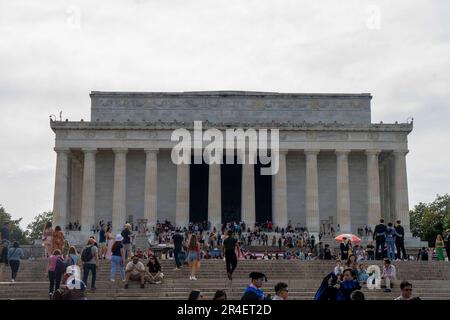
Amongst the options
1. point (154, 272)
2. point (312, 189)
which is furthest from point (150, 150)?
point (154, 272)

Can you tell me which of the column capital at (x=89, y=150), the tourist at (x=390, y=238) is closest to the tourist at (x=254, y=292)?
the tourist at (x=390, y=238)

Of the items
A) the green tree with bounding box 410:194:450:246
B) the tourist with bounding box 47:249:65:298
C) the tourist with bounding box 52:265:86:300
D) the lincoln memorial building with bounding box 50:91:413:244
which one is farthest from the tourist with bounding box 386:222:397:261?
the green tree with bounding box 410:194:450:246

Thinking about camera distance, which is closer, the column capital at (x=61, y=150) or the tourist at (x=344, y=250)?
the tourist at (x=344, y=250)

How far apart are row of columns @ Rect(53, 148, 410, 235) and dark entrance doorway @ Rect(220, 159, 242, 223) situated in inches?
251

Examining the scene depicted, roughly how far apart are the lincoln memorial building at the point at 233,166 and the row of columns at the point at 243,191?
0.29ft

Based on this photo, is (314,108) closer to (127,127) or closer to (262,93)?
(262,93)

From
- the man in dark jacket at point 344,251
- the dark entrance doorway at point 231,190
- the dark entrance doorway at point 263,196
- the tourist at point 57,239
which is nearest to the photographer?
the tourist at point 57,239

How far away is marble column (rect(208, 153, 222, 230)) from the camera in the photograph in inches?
2382

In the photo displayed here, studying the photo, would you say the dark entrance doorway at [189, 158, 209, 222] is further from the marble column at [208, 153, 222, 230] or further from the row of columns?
the marble column at [208, 153, 222, 230]

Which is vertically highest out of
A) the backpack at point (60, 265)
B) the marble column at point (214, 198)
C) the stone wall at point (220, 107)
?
the stone wall at point (220, 107)

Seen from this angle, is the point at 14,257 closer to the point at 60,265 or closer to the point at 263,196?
the point at 60,265

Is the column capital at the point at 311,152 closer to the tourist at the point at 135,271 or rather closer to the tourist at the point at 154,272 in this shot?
the tourist at the point at 154,272

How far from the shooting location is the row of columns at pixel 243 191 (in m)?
61.0
